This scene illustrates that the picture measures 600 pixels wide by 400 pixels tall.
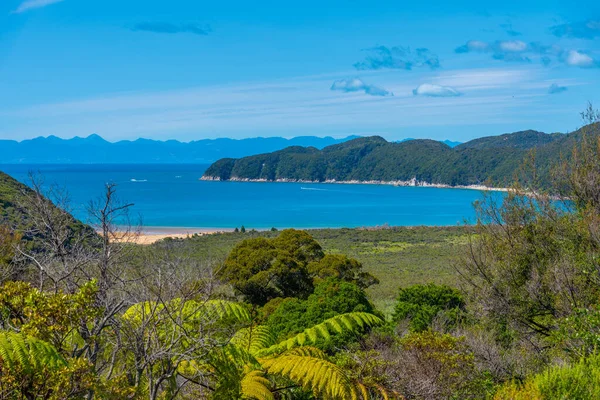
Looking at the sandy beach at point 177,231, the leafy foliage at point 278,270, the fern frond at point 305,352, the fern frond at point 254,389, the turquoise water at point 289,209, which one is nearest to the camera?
the fern frond at point 254,389

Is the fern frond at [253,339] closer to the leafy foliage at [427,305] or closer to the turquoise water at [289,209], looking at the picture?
the leafy foliage at [427,305]

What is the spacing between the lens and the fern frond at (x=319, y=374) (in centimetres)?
532

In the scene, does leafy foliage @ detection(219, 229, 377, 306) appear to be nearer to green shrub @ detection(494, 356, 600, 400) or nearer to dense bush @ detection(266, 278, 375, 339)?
dense bush @ detection(266, 278, 375, 339)

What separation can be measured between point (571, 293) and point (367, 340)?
3440 mm

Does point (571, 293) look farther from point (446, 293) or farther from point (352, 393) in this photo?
point (352, 393)

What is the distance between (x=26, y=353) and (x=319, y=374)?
116 inches

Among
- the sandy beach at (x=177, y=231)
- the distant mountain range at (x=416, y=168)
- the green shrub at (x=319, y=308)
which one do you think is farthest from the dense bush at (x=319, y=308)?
the distant mountain range at (x=416, y=168)

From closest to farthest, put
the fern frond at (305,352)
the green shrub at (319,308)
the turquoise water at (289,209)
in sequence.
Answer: the fern frond at (305,352) → the green shrub at (319,308) → the turquoise water at (289,209)

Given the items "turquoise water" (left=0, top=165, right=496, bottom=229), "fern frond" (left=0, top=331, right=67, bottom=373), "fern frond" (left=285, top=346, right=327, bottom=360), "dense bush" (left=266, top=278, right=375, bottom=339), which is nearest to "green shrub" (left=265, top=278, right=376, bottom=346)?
"dense bush" (left=266, top=278, right=375, bottom=339)

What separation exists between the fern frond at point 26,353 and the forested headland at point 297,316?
10mm

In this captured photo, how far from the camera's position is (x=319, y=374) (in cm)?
533

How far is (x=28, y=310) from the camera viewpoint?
3412 millimetres

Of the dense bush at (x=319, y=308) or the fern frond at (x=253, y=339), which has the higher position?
the fern frond at (x=253, y=339)

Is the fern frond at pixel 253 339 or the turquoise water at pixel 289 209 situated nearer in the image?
the fern frond at pixel 253 339
